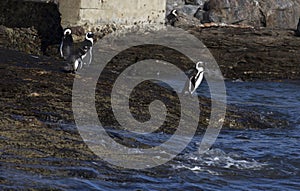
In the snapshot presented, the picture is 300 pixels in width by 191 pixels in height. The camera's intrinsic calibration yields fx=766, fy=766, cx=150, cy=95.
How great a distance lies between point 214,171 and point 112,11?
1266 centimetres

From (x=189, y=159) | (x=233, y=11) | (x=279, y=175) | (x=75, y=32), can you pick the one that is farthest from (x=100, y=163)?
(x=233, y=11)

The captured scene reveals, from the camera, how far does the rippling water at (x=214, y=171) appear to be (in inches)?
294

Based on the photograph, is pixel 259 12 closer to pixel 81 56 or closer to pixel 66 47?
pixel 66 47

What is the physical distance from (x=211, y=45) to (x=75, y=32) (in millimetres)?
3835

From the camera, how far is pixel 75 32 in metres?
19.4

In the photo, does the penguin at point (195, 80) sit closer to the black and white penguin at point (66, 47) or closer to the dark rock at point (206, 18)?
the black and white penguin at point (66, 47)

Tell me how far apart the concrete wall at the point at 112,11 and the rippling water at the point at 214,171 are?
8731mm

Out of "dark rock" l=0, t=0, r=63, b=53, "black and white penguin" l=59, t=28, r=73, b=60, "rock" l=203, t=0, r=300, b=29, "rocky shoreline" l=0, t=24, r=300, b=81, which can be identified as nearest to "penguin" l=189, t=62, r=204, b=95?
"black and white penguin" l=59, t=28, r=73, b=60

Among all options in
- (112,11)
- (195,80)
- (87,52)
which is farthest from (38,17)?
(195,80)

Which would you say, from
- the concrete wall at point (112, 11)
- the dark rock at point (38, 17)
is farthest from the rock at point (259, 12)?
the dark rock at point (38, 17)

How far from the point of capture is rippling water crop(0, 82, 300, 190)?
7461 millimetres

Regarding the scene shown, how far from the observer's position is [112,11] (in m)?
20.8

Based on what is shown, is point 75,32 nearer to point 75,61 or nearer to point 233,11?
point 75,61

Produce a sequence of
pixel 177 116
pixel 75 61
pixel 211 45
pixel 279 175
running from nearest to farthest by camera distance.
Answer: pixel 279 175 < pixel 177 116 < pixel 75 61 < pixel 211 45
